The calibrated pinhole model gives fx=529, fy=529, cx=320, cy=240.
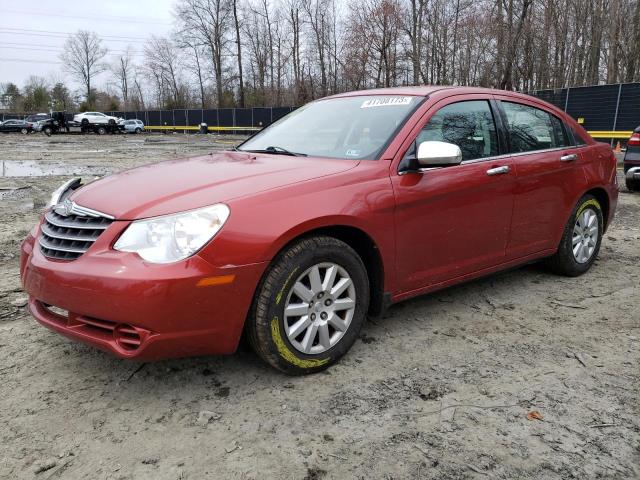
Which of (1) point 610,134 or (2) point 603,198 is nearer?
(2) point 603,198

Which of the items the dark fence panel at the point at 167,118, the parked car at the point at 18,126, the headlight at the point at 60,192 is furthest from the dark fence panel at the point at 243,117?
the headlight at the point at 60,192

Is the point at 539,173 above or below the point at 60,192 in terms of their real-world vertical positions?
above

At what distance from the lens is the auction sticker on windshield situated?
11.8 feet

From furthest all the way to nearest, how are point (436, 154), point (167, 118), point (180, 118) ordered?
point (167, 118) < point (180, 118) < point (436, 154)

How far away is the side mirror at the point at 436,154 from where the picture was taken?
3.11 m

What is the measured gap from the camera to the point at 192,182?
2848 mm

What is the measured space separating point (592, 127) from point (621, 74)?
1248 cm

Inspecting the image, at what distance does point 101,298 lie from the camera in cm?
241

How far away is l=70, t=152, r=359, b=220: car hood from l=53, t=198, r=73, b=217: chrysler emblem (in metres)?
0.04

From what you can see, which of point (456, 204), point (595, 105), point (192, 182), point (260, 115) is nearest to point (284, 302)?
point (192, 182)

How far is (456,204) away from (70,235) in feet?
7.53

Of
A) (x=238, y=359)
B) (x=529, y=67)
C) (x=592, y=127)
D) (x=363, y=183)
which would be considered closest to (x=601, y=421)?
(x=363, y=183)

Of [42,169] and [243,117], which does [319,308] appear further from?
[243,117]

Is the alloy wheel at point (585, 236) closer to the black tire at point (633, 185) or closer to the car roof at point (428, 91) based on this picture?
the car roof at point (428, 91)
